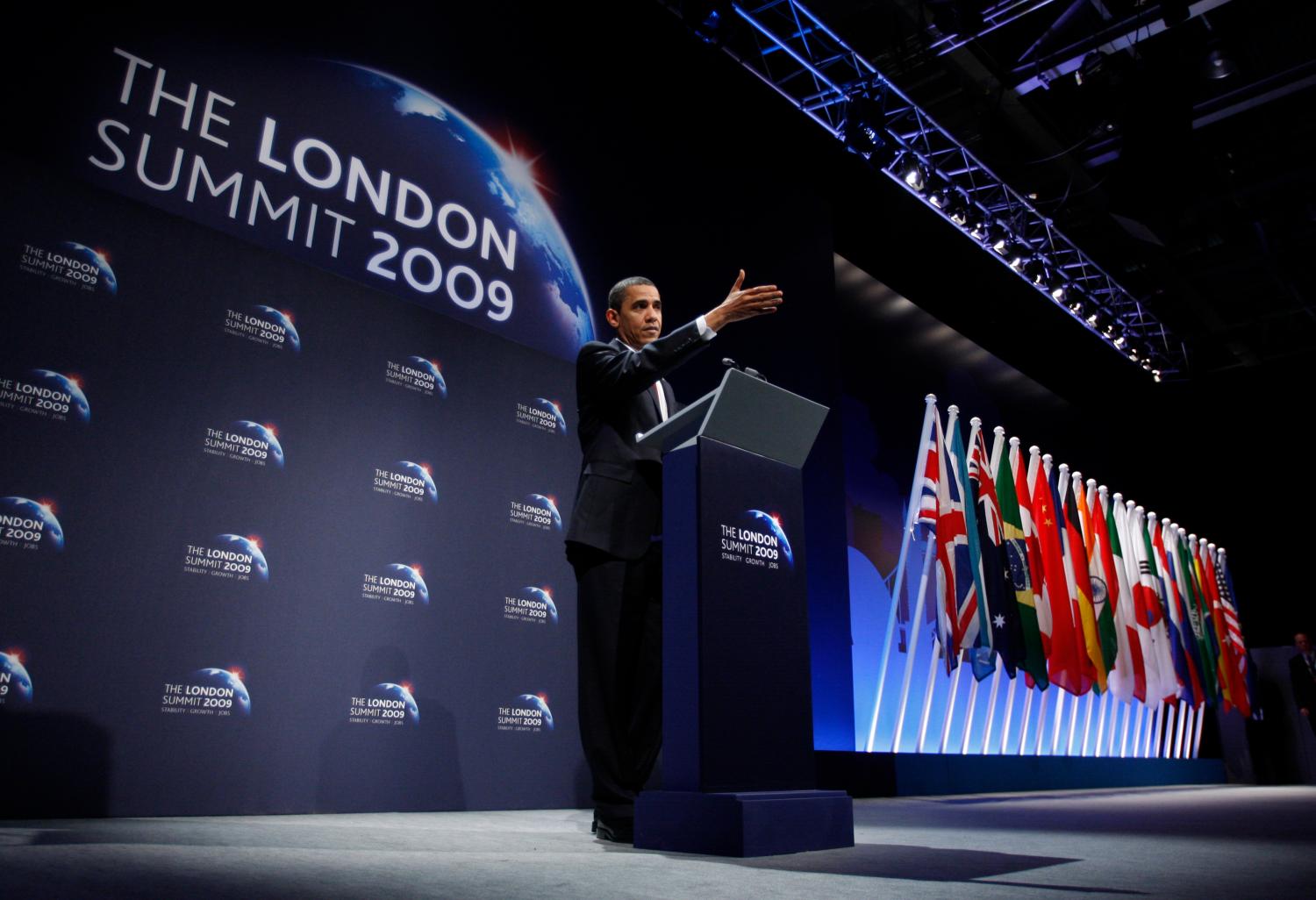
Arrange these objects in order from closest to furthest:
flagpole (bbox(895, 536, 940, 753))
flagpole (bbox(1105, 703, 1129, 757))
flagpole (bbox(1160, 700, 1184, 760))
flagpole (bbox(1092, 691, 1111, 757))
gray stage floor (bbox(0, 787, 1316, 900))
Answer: gray stage floor (bbox(0, 787, 1316, 900)), flagpole (bbox(895, 536, 940, 753)), flagpole (bbox(1092, 691, 1111, 757)), flagpole (bbox(1105, 703, 1129, 757)), flagpole (bbox(1160, 700, 1184, 760))

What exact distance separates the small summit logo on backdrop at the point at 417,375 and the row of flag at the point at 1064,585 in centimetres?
345

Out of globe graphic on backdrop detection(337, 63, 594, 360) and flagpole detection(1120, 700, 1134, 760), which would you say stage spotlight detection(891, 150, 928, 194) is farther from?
flagpole detection(1120, 700, 1134, 760)

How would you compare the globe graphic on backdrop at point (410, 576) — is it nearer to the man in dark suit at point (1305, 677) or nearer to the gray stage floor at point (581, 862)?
the gray stage floor at point (581, 862)

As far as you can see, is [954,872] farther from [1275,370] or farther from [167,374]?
[1275,370]

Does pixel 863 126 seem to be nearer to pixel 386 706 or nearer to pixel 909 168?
pixel 909 168

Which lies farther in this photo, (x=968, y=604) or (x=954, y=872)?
(x=968, y=604)

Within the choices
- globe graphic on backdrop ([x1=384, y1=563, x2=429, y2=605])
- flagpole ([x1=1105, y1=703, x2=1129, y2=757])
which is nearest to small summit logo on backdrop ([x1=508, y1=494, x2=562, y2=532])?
globe graphic on backdrop ([x1=384, y1=563, x2=429, y2=605])

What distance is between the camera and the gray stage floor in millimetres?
1413

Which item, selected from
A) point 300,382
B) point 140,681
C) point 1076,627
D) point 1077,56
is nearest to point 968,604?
point 1076,627

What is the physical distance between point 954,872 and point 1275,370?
36.6 ft

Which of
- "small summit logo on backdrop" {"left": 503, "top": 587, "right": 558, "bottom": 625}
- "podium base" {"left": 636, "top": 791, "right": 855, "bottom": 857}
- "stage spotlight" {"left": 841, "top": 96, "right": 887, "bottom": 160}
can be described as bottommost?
"podium base" {"left": 636, "top": 791, "right": 855, "bottom": 857}

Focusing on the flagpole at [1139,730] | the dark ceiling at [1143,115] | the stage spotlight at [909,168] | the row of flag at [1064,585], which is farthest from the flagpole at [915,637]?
the flagpole at [1139,730]

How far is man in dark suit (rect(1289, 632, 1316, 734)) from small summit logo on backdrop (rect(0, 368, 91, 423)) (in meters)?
10.6

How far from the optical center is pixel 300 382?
3529 mm
